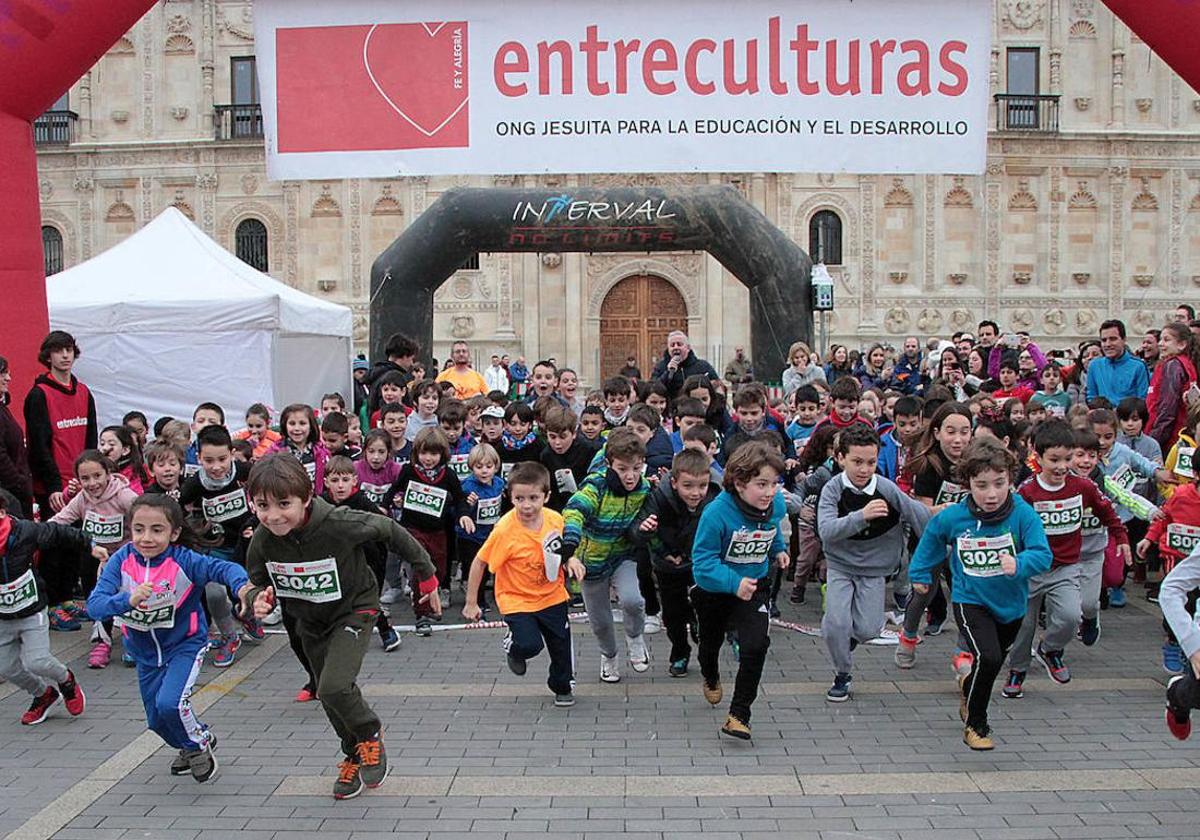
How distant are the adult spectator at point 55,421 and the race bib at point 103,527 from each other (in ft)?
2.75

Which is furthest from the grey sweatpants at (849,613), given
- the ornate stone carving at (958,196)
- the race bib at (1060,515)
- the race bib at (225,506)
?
the ornate stone carving at (958,196)

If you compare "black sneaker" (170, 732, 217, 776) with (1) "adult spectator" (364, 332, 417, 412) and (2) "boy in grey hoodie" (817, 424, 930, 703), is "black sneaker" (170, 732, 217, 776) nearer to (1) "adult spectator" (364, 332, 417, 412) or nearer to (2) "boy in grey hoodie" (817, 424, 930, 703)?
(2) "boy in grey hoodie" (817, 424, 930, 703)

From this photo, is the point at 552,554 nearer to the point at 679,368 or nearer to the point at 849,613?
the point at 849,613

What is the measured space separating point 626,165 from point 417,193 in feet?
71.0

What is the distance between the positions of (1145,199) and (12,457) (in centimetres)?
3096

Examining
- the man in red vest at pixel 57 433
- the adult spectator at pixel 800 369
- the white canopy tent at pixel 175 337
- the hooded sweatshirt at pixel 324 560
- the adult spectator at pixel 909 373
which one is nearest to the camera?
the hooded sweatshirt at pixel 324 560

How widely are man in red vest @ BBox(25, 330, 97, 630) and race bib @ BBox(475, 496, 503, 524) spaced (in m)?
2.97

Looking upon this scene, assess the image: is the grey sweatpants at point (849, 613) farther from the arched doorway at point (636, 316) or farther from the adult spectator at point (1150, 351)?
the arched doorway at point (636, 316)

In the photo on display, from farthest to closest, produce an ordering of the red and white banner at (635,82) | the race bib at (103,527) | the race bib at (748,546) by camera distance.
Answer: the red and white banner at (635,82) → the race bib at (103,527) → the race bib at (748,546)

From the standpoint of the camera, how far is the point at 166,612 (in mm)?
5117

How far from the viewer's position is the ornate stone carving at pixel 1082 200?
99.3 feet

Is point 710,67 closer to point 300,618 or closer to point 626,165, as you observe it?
point 626,165

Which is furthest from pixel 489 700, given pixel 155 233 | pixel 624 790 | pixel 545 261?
pixel 545 261

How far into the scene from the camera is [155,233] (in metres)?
15.6
